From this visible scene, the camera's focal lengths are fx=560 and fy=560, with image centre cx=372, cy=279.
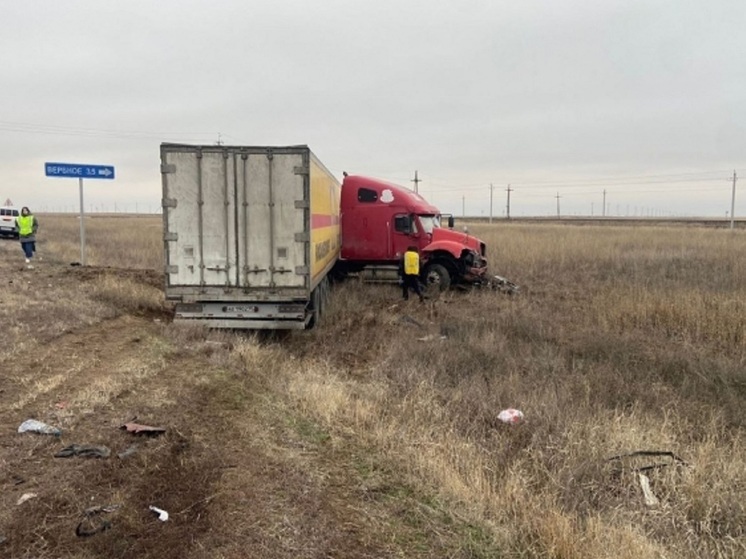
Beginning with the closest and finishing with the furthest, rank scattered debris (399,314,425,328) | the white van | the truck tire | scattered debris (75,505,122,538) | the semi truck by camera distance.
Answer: scattered debris (75,505,122,538)
the truck tire
scattered debris (399,314,425,328)
the semi truck
the white van

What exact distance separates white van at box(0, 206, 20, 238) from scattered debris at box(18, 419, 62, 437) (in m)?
31.7

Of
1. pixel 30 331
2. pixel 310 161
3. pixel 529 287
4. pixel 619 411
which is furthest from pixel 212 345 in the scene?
pixel 529 287

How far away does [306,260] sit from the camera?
28.6ft

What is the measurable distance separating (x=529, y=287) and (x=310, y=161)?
28.6 feet

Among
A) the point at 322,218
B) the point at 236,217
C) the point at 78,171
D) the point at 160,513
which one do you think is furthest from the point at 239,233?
the point at 78,171

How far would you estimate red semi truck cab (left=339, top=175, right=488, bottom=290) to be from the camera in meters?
14.0

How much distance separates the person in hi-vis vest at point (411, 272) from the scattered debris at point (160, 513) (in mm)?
9560

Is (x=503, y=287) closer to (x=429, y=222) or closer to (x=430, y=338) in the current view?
(x=429, y=222)

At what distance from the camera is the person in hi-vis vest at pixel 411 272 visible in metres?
12.6

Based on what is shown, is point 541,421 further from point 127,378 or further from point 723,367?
point 127,378

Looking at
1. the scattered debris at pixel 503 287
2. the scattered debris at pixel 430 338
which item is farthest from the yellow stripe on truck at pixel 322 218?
the scattered debris at pixel 503 287

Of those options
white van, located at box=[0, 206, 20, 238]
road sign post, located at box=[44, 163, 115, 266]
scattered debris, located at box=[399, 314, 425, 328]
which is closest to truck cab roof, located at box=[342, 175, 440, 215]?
scattered debris, located at box=[399, 314, 425, 328]

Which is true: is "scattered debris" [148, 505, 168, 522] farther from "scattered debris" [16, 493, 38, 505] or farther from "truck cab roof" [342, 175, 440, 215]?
"truck cab roof" [342, 175, 440, 215]

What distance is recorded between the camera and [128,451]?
4.29 metres
